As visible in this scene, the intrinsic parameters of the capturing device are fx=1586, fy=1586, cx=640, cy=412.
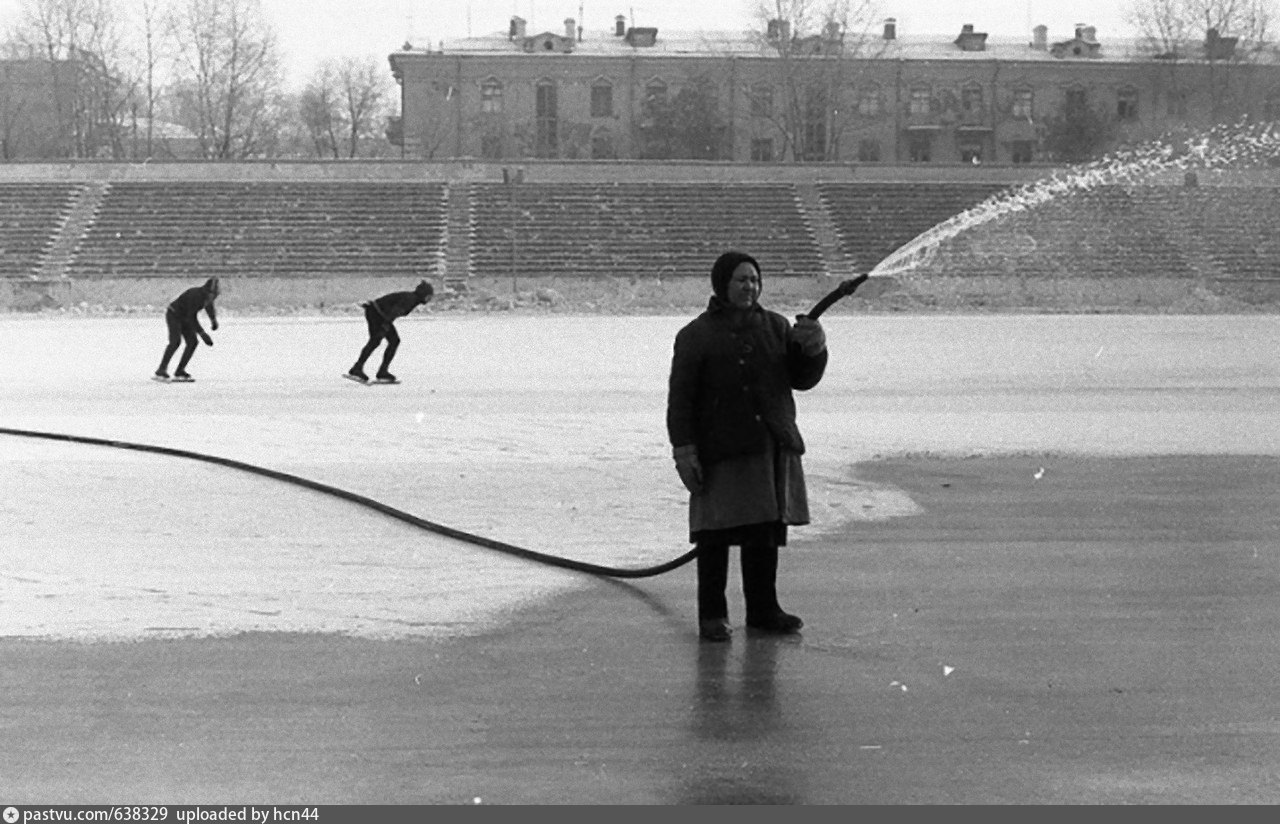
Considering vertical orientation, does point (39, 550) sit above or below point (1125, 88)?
below

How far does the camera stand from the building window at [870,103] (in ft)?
259

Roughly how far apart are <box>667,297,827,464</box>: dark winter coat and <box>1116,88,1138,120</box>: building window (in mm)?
74091

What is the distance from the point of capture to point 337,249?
5244 cm

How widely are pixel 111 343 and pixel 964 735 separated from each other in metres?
27.4

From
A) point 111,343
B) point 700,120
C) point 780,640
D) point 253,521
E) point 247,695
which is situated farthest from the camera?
point 700,120

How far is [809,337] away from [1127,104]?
75373 mm

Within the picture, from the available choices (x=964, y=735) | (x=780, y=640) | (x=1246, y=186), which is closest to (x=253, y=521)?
(x=780, y=640)

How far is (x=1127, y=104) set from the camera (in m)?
77.5

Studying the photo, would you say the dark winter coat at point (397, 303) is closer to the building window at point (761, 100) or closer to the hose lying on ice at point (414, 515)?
the hose lying on ice at point (414, 515)

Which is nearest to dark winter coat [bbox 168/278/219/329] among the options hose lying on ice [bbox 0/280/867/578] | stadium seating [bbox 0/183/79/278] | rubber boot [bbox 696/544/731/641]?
hose lying on ice [bbox 0/280/867/578]

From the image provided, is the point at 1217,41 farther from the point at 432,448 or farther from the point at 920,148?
the point at 432,448

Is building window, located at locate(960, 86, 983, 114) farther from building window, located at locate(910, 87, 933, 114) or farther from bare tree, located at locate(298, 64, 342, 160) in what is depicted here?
bare tree, located at locate(298, 64, 342, 160)

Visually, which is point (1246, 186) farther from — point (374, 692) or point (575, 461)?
point (374, 692)

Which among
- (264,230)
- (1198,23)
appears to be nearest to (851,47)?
(1198,23)
